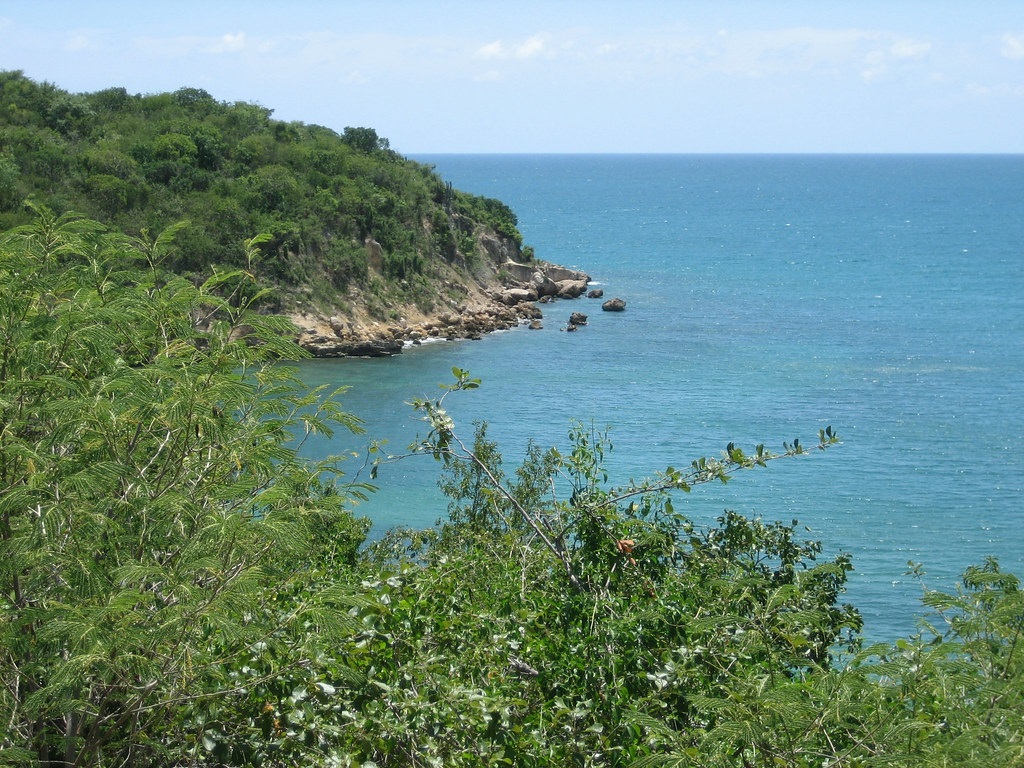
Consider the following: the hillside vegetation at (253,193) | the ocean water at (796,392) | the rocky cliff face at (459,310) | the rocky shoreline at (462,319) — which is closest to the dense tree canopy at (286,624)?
the ocean water at (796,392)

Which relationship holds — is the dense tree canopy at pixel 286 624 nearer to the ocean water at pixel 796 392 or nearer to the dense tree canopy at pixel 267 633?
the dense tree canopy at pixel 267 633

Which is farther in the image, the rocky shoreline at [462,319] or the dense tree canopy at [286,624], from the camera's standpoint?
the rocky shoreline at [462,319]

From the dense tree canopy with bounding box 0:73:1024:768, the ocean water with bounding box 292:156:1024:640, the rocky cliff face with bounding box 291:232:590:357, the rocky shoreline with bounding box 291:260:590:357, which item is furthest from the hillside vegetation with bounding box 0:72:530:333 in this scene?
the dense tree canopy with bounding box 0:73:1024:768

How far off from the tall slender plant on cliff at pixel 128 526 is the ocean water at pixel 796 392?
14.2 feet

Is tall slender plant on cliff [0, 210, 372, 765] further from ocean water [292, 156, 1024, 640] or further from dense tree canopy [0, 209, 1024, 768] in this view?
ocean water [292, 156, 1024, 640]

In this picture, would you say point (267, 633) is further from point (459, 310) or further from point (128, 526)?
point (459, 310)

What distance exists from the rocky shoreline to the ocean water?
1112 millimetres

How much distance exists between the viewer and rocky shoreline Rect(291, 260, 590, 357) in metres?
51.1

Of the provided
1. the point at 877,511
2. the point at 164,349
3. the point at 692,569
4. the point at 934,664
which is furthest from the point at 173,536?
the point at 877,511

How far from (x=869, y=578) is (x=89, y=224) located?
23.9m

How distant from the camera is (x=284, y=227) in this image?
53.2 meters

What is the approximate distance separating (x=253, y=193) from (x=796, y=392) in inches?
1151

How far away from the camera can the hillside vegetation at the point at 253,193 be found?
51094 mm

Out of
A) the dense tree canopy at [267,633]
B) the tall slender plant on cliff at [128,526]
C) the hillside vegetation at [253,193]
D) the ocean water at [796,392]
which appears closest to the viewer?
the dense tree canopy at [267,633]
